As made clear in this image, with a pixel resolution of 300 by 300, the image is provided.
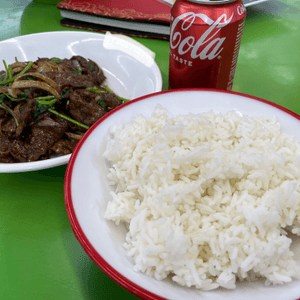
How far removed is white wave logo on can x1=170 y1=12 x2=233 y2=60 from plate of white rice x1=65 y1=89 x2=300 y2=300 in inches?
15.7

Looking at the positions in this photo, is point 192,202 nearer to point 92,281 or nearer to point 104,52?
point 92,281

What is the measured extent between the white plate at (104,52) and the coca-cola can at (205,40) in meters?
0.30

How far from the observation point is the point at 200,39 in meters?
1.38

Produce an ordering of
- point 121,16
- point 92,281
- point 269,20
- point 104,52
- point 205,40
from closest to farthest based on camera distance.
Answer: point 92,281 < point 205,40 < point 104,52 < point 121,16 < point 269,20

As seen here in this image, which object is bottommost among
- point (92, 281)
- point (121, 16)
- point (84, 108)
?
point (92, 281)

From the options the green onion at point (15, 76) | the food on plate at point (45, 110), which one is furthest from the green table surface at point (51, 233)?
the green onion at point (15, 76)

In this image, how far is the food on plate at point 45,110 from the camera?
1442 mm

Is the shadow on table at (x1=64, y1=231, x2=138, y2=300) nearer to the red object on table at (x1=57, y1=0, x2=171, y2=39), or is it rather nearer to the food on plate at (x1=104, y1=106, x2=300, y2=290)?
the food on plate at (x1=104, y1=106, x2=300, y2=290)

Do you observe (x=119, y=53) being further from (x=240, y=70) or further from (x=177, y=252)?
(x=177, y=252)

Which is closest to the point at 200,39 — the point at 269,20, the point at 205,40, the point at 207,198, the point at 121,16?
the point at 205,40

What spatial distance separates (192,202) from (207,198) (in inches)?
2.4

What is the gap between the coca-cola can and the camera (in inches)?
52.4

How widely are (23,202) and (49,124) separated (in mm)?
438

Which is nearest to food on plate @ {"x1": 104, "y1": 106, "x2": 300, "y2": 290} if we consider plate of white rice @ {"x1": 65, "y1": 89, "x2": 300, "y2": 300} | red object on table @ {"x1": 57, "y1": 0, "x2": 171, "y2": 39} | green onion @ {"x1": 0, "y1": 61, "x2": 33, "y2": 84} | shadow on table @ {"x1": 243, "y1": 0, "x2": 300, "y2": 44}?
plate of white rice @ {"x1": 65, "y1": 89, "x2": 300, "y2": 300}
